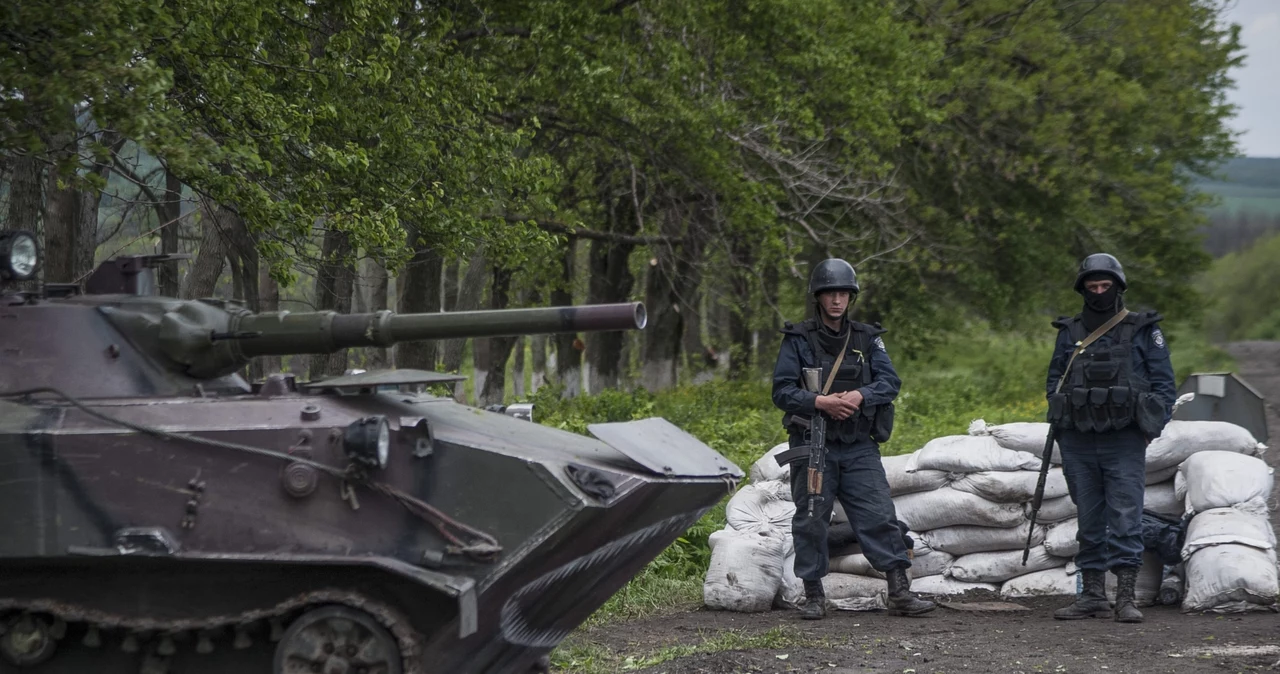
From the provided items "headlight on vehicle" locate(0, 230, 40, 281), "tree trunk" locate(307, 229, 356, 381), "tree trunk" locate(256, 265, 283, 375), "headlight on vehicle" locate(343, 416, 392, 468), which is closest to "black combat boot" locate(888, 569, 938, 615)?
"headlight on vehicle" locate(343, 416, 392, 468)

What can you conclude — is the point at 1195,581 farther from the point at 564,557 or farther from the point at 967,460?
the point at 564,557

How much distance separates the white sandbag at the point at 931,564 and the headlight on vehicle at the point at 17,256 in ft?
17.2

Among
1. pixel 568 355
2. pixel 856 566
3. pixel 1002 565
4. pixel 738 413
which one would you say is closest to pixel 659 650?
pixel 856 566

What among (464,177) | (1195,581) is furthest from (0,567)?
(464,177)

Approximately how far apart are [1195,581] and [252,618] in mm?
5040

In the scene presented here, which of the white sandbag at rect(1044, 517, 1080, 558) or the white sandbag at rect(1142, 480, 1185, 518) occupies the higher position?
the white sandbag at rect(1142, 480, 1185, 518)

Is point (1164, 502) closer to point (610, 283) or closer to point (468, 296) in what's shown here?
point (468, 296)

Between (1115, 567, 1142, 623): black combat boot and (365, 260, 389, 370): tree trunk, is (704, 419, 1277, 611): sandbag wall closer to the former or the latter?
(1115, 567, 1142, 623): black combat boot

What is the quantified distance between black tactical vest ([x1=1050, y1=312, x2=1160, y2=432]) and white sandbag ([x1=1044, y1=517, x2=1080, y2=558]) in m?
0.82

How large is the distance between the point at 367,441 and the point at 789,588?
153 inches

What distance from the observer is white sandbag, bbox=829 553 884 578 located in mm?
8656

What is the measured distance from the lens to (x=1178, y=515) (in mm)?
8711

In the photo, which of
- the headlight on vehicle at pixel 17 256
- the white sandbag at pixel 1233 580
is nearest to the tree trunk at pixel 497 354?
the white sandbag at pixel 1233 580

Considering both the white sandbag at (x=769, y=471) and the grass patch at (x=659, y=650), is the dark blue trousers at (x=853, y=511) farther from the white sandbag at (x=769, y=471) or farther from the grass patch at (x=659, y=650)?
the white sandbag at (x=769, y=471)
